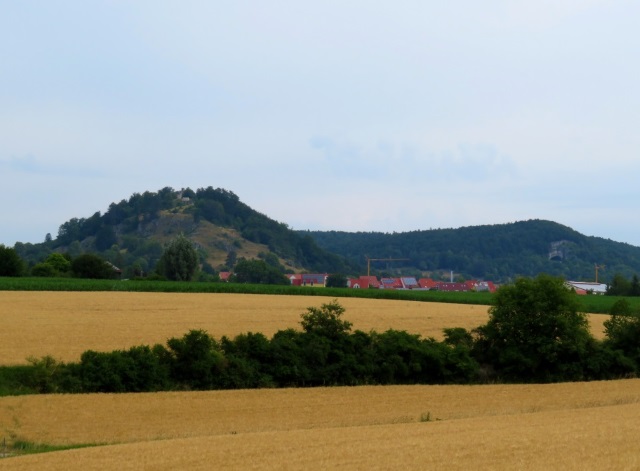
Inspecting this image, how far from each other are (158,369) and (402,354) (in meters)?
11.6

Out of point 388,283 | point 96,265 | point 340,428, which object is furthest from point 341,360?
point 388,283

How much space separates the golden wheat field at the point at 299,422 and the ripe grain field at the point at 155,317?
0.26 metres

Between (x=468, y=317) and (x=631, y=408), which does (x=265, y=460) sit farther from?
(x=468, y=317)

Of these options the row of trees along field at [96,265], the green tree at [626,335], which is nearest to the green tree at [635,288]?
the row of trees along field at [96,265]

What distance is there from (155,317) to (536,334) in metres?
23.1

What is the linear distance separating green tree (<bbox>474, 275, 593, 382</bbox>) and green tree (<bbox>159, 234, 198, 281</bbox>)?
63202 mm

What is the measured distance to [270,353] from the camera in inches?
1332

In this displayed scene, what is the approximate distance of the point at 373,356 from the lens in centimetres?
3588

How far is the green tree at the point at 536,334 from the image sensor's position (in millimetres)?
38656

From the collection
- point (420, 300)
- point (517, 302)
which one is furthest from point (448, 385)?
point (420, 300)

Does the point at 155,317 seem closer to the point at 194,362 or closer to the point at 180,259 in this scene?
the point at 194,362

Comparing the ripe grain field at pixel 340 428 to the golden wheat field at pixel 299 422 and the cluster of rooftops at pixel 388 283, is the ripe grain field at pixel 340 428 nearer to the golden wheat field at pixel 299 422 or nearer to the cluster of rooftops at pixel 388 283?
the golden wheat field at pixel 299 422

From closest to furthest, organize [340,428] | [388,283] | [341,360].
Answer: [340,428]
[341,360]
[388,283]

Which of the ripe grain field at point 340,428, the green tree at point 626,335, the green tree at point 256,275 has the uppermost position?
the green tree at point 256,275
